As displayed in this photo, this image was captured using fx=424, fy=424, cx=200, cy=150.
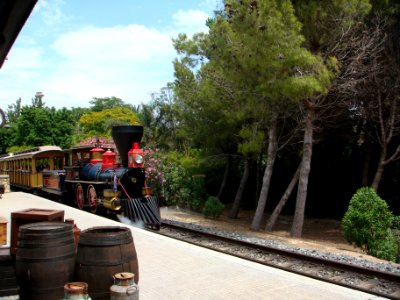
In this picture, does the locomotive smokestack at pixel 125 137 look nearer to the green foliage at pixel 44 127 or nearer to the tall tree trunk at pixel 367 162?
the tall tree trunk at pixel 367 162

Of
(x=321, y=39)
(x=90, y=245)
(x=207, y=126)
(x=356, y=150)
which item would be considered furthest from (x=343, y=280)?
→ (x=356, y=150)

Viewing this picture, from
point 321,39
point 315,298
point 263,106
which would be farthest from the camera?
point 263,106

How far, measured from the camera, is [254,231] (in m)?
14.4

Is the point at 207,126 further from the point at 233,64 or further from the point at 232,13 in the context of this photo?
the point at 232,13

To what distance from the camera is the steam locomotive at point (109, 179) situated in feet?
40.7

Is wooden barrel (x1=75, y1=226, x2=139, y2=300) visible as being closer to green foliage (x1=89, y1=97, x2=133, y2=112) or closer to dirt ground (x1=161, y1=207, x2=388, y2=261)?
dirt ground (x1=161, y1=207, x2=388, y2=261)

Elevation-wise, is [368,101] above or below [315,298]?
above

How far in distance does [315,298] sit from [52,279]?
3.20 m

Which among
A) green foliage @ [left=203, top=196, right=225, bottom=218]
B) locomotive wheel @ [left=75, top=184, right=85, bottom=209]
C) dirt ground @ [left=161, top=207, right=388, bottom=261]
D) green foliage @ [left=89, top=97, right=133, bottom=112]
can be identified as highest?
green foliage @ [left=89, top=97, right=133, bottom=112]

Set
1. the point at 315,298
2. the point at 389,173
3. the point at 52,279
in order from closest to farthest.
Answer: the point at 52,279
the point at 315,298
the point at 389,173

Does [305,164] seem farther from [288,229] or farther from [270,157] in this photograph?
[288,229]

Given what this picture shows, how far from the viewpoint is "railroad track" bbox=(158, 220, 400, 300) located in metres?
6.81

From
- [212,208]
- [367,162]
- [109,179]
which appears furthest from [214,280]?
[367,162]

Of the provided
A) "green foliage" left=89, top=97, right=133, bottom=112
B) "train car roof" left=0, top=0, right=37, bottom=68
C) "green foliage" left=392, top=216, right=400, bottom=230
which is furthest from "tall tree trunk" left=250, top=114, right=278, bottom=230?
"green foliage" left=89, top=97, right=133, bottom=112
